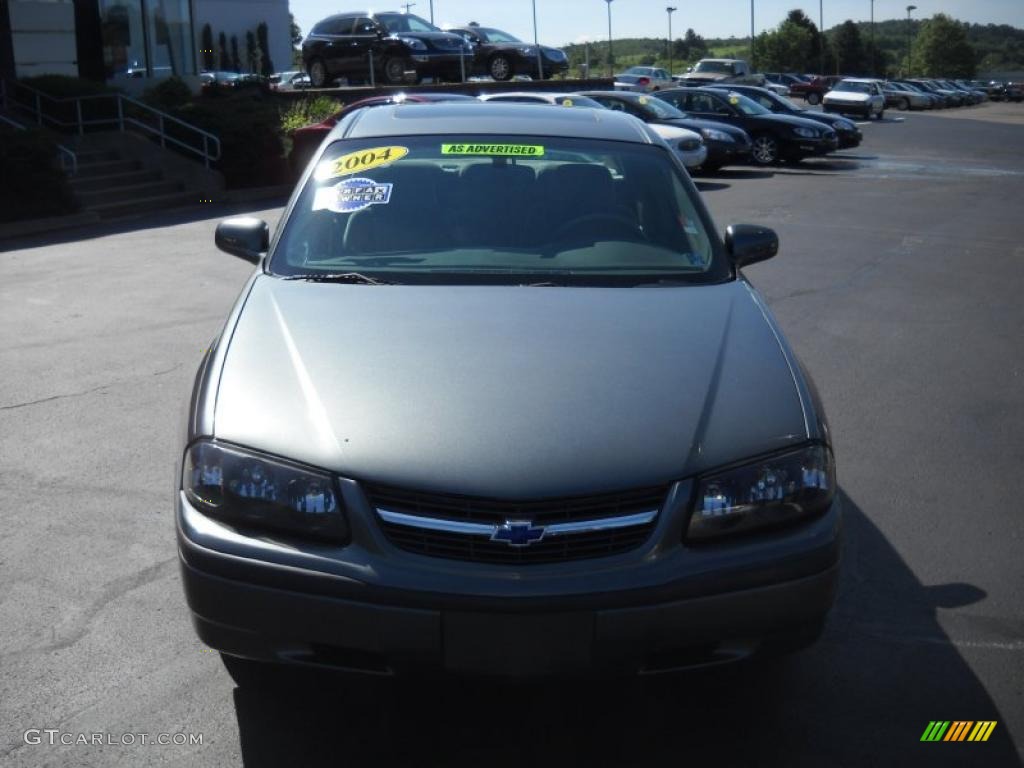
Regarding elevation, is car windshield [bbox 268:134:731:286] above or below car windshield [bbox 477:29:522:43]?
below

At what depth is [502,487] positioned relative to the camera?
9.95 ft

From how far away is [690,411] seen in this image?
11.0 ft

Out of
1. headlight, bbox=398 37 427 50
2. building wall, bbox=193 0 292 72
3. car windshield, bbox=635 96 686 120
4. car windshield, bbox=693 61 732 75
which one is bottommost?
car windshield, bbox=635 96 686 120

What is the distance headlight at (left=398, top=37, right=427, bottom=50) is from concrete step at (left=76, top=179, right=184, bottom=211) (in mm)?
12958

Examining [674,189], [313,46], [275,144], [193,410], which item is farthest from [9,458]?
[313,46]

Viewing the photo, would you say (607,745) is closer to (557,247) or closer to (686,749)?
(686,749)

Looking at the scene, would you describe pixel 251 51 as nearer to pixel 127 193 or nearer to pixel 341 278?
pixel 127 193

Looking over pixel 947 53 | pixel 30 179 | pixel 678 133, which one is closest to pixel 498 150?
pixel 30 179

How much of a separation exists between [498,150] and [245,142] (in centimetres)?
1698

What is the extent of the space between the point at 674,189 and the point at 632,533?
2188mm

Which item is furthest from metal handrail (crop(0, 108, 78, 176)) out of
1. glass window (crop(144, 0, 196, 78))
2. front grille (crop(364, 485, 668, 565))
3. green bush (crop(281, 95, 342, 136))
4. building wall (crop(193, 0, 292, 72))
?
building wall (crop(193, 0, 292, 72))

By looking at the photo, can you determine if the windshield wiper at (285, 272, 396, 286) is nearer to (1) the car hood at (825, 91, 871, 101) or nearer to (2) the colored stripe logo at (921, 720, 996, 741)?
(2) the colored stripe logo at (921, 720, 996, 741)

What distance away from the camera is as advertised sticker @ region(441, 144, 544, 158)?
488cm

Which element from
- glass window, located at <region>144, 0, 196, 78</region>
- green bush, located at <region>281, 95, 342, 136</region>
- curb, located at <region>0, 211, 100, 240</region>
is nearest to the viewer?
curb, located at <region>0, 211, 100, 240</region>
